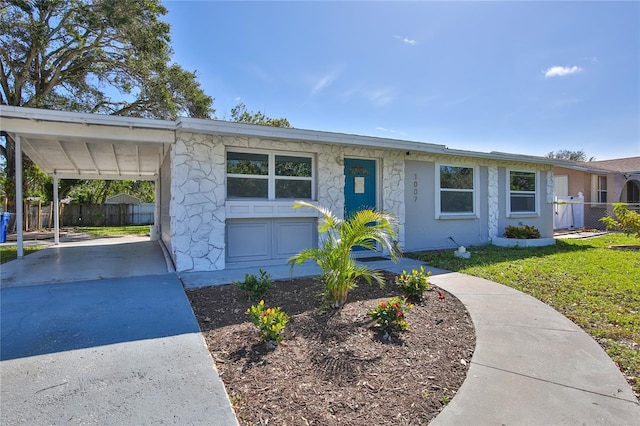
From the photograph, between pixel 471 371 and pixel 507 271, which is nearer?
pixel 471 371

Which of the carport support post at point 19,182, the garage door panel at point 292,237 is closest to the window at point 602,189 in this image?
the garage door panel at point 292,237

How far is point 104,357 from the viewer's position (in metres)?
3.04

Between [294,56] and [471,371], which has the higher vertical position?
[294,56]

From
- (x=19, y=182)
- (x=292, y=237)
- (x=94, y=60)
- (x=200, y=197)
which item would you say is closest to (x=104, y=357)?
(x=200, y=197)

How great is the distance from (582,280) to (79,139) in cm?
964

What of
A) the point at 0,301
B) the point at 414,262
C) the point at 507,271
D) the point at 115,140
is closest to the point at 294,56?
the point at 115,140

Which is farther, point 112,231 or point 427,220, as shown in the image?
point 112,231

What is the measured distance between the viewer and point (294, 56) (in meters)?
11.3

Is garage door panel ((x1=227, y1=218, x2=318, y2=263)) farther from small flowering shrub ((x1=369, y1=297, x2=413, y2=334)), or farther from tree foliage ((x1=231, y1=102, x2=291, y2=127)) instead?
tree foliage ((x1=231, y1=102, x2=291, y2=127))

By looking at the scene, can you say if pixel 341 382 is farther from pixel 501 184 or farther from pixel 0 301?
pixel 501 184

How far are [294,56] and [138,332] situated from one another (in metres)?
10.1

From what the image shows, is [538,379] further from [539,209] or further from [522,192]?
[539,209]

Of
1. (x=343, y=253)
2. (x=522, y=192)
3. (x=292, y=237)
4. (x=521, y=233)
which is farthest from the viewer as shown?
(x=522, y=192)

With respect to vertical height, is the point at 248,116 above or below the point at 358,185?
above
